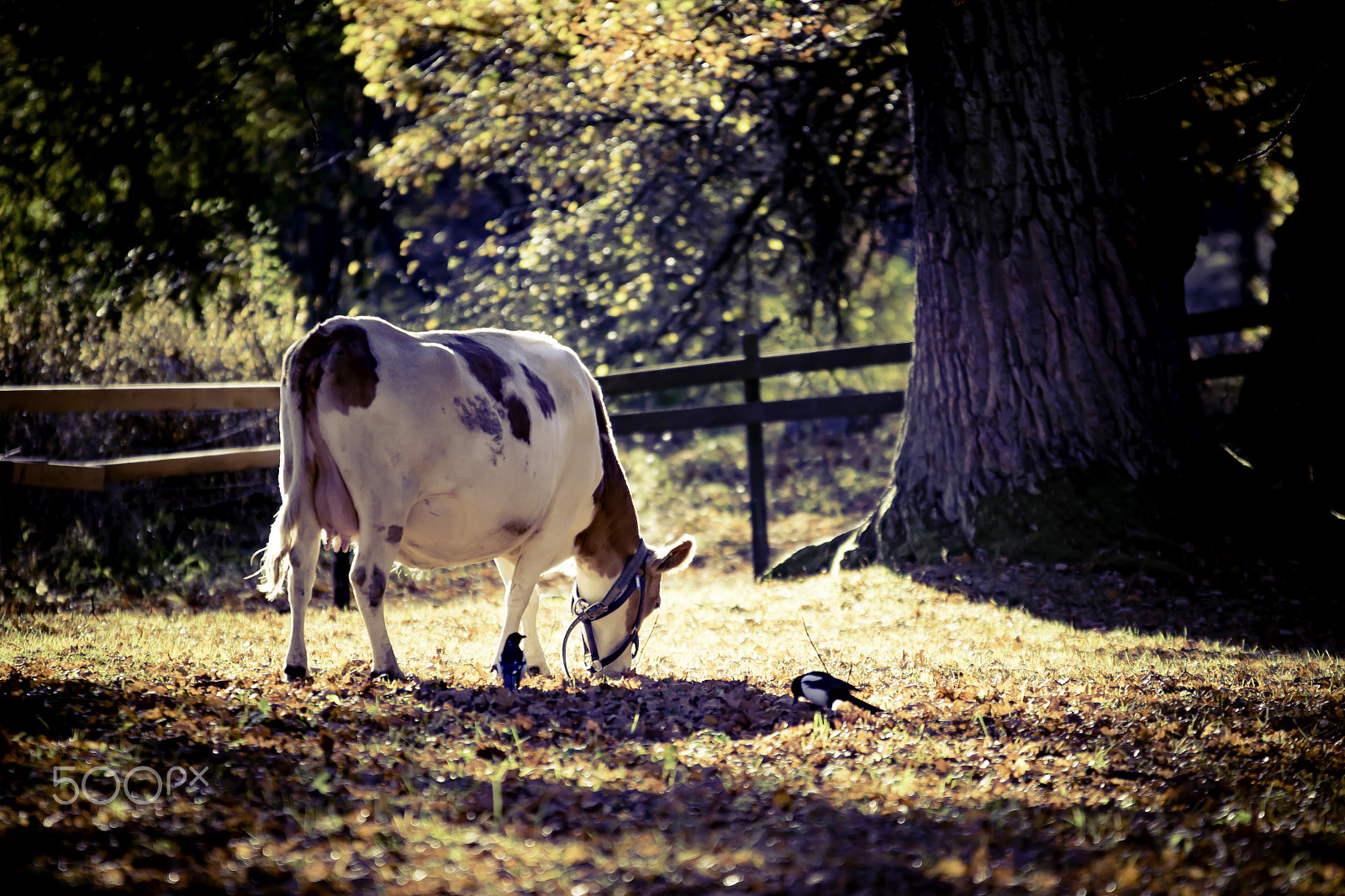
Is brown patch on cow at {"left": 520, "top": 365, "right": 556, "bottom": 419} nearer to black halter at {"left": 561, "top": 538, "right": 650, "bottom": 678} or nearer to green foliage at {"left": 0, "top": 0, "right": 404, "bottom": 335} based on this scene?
black halter at {"left": 561, "top": 538, "right": 650, "bottom": 678}

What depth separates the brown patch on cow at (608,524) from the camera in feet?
19.8

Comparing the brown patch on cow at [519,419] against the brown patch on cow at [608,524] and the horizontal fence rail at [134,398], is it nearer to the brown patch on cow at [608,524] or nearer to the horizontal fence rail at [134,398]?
the brown patch on cow at [608,524]

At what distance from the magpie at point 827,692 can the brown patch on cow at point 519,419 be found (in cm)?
173

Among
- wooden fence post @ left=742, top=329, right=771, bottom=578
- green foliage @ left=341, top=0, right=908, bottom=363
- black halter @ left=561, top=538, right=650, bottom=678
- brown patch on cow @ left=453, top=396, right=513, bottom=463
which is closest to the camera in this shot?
brown patch on cow @ left=453, top=396, right=513, bottom=463

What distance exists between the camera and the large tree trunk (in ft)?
26.8

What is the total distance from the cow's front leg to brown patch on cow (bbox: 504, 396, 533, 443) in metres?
0.74

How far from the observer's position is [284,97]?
16.5 m

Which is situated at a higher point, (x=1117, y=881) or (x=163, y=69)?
(x=163, y=69)

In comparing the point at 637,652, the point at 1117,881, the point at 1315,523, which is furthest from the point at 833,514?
the point at 1117,881

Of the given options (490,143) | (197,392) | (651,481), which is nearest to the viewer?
(197,392)

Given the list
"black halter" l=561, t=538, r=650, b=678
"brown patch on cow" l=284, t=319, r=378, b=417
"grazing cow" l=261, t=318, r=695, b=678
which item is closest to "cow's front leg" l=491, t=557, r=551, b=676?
"grazing cow" l=261, t=318, r=695, b=678

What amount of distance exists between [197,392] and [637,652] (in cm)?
391

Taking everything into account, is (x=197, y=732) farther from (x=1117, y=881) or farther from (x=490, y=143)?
(x=490, y=143)

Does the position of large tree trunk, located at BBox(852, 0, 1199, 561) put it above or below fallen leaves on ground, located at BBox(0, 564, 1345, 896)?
above
